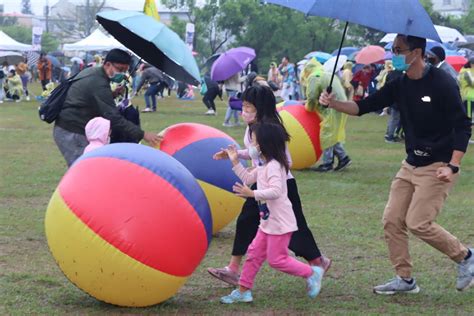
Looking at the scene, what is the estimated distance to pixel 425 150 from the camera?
659cm

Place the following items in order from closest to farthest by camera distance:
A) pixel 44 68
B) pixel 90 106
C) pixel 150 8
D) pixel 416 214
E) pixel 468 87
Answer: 1. pixel 416 214
2. pixel 90 106
3. pixel 150 8
4. pixel 468 87
5. pixel 44 68

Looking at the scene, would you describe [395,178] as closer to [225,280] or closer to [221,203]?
[225,280]

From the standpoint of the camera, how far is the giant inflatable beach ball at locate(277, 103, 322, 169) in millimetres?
13203

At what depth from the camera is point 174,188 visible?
6.10 metres

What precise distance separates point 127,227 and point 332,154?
881cm

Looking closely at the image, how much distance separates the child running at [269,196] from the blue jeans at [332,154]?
789 centimetres

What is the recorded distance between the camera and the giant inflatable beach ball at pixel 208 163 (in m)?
8.21

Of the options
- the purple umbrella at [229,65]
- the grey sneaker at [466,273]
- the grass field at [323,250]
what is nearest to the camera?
the grass field at [323,250]

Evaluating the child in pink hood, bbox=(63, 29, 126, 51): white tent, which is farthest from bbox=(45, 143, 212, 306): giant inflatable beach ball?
bbox=(63, 29, 126, 51): white tent

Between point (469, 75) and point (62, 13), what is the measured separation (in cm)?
14623

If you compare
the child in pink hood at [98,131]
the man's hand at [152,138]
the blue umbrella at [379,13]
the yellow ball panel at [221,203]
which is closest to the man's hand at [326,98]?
the blue umbrella at [379,13]

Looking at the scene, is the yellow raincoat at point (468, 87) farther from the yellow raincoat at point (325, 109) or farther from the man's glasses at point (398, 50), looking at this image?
the man's glasses at point (398, 50)

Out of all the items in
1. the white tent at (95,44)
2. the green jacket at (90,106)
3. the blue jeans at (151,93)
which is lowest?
the white tent at (95,44)

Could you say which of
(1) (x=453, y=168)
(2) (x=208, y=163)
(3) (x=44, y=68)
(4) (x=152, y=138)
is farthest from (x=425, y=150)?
(3) (x=44, y=68)
